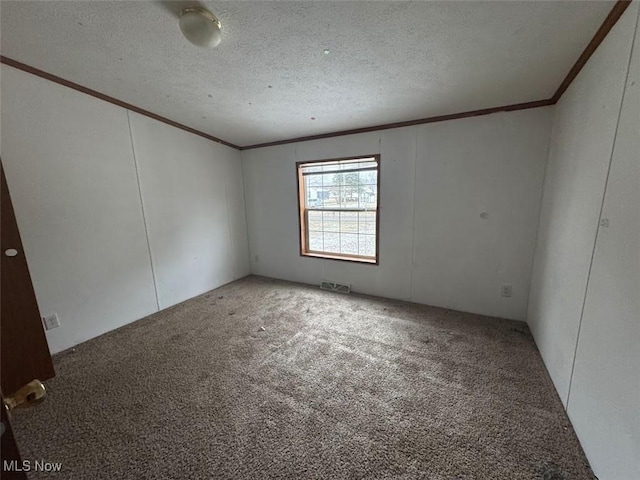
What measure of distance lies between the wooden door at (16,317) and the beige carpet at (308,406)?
0.75 metres

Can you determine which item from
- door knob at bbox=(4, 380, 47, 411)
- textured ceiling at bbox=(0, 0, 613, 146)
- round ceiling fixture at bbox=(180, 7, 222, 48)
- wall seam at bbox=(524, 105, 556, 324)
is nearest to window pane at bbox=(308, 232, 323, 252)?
textured ceiling at bbox=(0, 0, 613, 146)

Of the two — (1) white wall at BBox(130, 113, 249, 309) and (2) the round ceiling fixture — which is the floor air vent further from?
(2) the round ceiling fixture

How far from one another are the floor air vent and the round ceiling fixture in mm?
2804

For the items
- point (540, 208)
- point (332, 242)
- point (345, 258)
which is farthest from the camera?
point (332, 242)

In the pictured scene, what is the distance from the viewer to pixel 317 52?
161cm

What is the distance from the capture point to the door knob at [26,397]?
54 centimetres

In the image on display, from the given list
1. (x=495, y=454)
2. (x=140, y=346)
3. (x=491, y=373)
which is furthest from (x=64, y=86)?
(x=491, y=373)

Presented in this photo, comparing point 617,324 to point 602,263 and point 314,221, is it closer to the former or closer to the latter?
point 602,263

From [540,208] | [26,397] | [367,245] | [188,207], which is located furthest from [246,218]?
[540,208]

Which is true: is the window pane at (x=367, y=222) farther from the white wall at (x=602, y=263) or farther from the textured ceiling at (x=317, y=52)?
the white wall at (x=602, y=263)

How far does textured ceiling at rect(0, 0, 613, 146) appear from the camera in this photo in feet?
4.26

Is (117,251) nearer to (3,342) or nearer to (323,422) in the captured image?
(3,342)

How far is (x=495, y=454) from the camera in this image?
48.7 inches

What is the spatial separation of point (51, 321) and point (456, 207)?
3.90 meters
